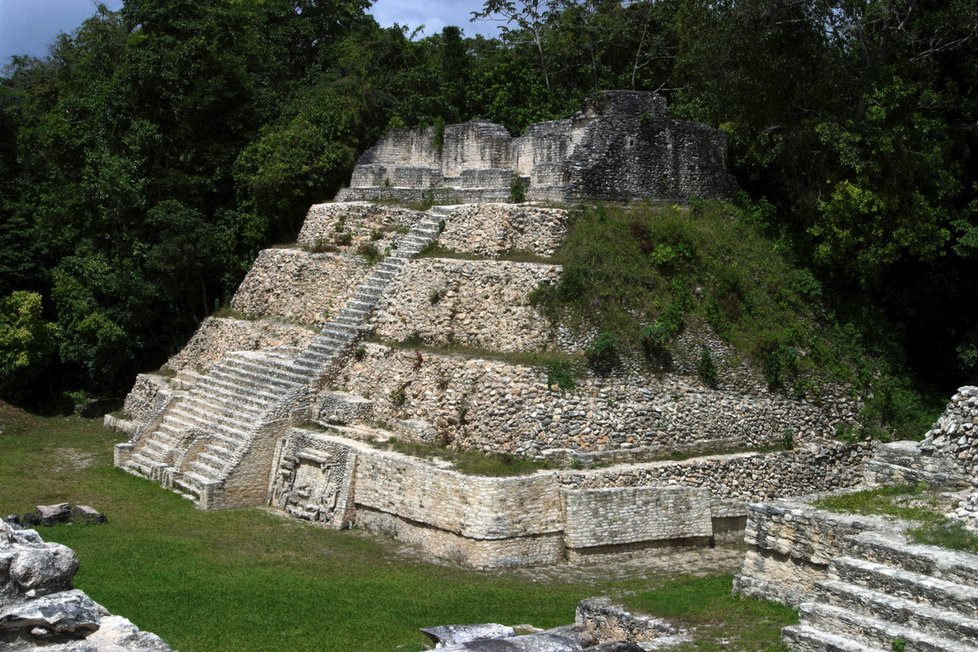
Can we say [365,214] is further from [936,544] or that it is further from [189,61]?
[936,544]

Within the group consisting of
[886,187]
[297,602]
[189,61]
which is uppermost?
[189,61]

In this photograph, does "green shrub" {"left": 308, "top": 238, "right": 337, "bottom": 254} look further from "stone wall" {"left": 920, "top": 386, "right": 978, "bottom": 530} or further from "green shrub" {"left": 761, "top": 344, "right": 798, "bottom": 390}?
"stone wall" {"left": 920, "top": 386, "right": 978, "bottom": 530}

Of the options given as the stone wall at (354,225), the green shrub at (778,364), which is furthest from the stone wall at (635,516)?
the stone wall at (354,225)

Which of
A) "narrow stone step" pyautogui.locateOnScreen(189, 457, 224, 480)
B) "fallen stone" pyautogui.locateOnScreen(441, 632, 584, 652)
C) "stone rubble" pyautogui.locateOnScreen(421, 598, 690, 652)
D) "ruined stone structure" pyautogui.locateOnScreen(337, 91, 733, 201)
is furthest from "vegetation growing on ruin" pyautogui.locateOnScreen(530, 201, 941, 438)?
"fallen stone" pyautogui.locateOnScreen(441, 632, 584, 652)

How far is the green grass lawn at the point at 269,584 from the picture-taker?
12.3 m

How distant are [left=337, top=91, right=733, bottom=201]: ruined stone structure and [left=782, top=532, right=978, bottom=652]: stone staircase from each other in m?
11.5

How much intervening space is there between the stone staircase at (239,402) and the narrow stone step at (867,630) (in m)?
11.5

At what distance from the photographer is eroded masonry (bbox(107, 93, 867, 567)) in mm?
16312

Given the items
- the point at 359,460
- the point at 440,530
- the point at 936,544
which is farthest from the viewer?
the point at 359,460

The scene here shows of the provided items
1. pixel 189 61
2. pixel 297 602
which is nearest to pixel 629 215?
pixel 297 602

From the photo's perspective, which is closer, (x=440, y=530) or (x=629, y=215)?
(x=440, y=530)

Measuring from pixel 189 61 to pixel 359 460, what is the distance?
48.6 feet

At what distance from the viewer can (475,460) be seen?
55.0 feet

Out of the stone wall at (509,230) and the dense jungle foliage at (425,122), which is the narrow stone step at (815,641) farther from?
the dense jungle foliage at (425,122)
